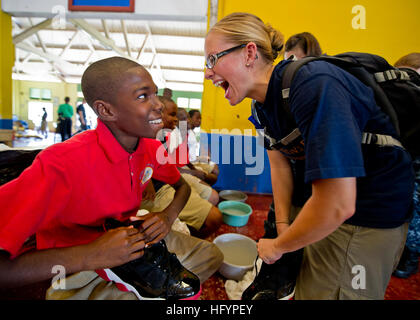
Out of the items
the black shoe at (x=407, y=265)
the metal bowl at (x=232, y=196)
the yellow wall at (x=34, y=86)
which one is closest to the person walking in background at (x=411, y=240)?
the black shoe at (x=407, y=265)

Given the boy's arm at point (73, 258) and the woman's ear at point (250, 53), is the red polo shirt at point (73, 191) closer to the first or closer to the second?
the boy's arm at point (73, 258)

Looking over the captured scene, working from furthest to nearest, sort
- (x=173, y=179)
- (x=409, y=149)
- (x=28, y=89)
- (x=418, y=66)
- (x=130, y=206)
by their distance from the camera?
(x=28, y=89)
(x=418, y=66)
(x=173, y=179)
(x=130, y=206)
(x=409, y=149)

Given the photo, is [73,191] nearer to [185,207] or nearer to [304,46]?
[185,207]

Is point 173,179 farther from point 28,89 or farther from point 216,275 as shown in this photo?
point 28,89

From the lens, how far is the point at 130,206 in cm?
109

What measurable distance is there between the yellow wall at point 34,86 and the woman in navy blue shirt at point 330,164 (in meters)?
16.3

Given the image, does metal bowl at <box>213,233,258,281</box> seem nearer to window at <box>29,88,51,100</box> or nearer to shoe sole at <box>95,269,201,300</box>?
shoe sole at <box>95,269,201,300</box>

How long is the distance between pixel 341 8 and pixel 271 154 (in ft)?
8.58

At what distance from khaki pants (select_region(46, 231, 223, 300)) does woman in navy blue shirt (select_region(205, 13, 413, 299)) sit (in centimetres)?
58

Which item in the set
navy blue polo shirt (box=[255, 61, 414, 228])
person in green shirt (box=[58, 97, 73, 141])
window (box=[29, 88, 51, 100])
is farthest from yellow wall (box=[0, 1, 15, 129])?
window (box=[29, 88, 51, 100])

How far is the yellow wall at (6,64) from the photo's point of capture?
12.8ft

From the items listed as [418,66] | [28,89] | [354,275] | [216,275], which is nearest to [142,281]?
[216,275]

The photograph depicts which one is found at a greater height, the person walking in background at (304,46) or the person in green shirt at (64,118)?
the person walking in background at (304,46)

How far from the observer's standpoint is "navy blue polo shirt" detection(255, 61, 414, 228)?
57 centimetres
